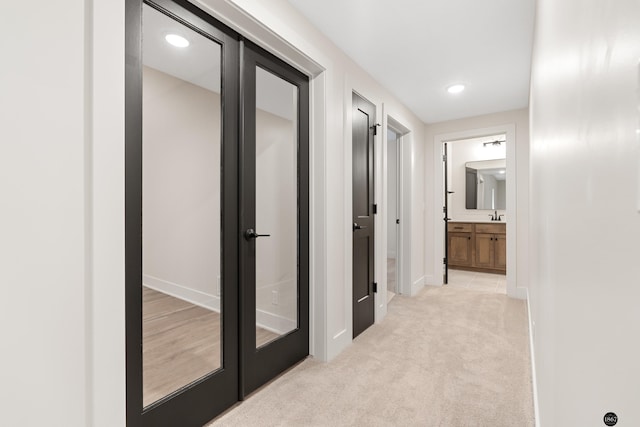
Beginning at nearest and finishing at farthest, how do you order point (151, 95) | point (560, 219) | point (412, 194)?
point (560, 219) < point (151, 95) < point (412, 194)

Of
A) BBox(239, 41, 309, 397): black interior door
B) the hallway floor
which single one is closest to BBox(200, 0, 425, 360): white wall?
BBox(239, 41, 309, 397): black interior door

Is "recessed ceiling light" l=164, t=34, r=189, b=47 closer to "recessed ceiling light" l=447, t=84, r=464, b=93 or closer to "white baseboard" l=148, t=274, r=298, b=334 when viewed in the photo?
"white baseboard" l=148, t=274, r=298, b=334

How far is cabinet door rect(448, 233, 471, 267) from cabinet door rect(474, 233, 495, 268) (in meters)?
0.15

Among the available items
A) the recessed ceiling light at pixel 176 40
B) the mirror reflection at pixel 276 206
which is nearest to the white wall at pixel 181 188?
the recessed ceiling light at pixel 176 40

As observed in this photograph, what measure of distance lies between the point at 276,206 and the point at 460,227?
14.9 ft

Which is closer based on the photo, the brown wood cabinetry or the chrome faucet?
the brown wood cabinetry

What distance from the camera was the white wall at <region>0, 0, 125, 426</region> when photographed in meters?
0.93

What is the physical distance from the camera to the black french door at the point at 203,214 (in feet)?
4.42

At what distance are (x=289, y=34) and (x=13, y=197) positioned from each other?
63.6 inches

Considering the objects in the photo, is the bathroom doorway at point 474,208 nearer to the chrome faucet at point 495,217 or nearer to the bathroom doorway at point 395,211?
the chrome faucet at point 495,217

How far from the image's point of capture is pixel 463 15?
6.88 feet

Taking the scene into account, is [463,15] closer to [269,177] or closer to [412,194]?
[269,177]

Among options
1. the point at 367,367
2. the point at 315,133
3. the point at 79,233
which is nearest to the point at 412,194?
the point at 315,133

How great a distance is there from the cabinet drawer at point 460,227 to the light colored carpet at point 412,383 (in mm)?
2732
